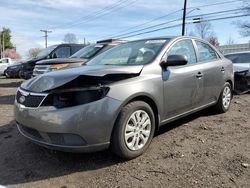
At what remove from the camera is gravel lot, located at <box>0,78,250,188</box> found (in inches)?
124

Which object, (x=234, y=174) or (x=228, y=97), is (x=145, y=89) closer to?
(x=234, y=174)


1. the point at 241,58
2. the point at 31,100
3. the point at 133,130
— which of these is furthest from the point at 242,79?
the point at 31,100

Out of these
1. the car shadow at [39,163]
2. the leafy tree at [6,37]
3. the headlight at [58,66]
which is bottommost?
the car shadow at [39,163]

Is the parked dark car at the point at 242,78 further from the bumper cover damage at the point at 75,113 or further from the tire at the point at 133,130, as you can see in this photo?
the bumper cover damage at the point at 75,113

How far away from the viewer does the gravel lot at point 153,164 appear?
10.3ft

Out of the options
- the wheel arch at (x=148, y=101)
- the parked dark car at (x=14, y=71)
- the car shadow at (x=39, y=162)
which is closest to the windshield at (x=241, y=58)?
the wheel arch at (x=148, y=101)

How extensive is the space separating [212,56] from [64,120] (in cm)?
349

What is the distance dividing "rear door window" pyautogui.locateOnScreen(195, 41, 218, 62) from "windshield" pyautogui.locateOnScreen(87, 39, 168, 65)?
0.93 m

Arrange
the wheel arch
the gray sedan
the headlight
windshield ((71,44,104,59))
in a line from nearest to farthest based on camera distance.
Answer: the gray sedan, the wheel arch, the headlight, windshield ((71,44,104,59))

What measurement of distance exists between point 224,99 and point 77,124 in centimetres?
367

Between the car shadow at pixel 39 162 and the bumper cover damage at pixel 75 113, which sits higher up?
the bumper cover damage at pixel 75 113

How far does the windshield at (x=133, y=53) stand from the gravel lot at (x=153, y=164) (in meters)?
1.25

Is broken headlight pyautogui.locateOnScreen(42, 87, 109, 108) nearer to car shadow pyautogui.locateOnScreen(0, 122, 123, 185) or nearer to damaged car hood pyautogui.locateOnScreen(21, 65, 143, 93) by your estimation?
damaged car hood pyautogui.locateOnScreen(21, 65, 143, 93)

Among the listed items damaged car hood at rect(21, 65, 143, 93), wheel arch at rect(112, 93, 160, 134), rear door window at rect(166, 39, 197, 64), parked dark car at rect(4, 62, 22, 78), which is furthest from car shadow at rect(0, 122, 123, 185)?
parked dark car at rect(4, 62, 22, 78)
